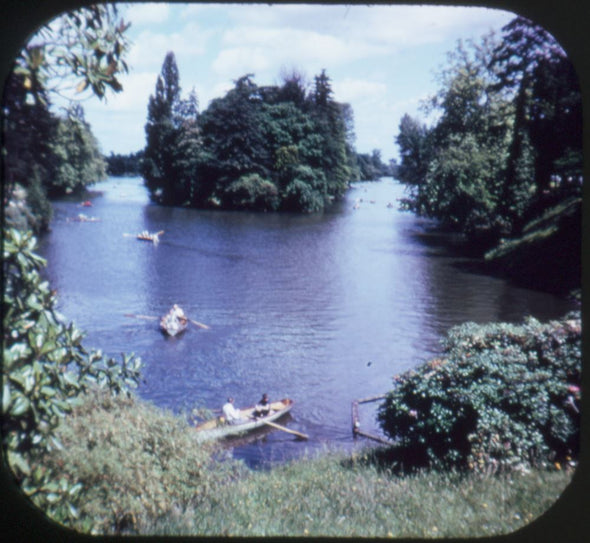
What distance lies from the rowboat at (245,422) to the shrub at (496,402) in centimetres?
351

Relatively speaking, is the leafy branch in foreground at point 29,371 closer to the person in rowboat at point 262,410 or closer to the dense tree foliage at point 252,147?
the dense tree foliage at point 252,147

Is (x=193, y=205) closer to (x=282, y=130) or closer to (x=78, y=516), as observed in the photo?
(x=282, y=130)

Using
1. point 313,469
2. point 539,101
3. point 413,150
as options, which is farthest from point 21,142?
point 413,150

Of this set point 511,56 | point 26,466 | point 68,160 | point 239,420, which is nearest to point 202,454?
point 26,466

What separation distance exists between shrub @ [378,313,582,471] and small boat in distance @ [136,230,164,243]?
36.2 feet

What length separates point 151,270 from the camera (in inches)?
591

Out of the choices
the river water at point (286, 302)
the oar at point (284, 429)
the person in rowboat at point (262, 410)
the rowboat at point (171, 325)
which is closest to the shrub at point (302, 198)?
the river water at point (286, 302)

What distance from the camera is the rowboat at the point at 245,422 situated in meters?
8.37

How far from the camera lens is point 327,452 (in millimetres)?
7043

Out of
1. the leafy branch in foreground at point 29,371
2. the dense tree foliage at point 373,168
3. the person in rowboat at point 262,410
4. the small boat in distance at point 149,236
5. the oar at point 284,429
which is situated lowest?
the oar at point 284,429

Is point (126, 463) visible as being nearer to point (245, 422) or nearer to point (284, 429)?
point (245, 422)

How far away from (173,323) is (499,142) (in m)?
7.64

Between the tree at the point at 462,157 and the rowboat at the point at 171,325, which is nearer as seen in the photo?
the tree at the point at 462,157

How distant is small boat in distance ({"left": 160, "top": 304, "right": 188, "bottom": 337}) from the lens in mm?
12797
